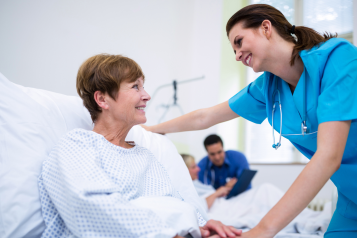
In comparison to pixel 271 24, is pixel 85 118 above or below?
below

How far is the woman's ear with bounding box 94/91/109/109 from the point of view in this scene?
106 cm

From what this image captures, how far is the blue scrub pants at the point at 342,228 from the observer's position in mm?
975

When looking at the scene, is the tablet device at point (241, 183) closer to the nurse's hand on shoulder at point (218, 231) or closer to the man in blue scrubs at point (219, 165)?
the man in blue scrubs at point (219, 165)

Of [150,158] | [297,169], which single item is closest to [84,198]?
[150,158]

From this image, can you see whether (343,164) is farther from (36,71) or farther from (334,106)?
(36,71)

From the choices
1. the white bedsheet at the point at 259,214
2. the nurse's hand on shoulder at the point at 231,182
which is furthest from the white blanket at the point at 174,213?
the nurse's hand on shoulder at the point at 231,182

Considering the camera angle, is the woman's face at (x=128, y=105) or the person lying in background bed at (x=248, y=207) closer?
the woman's face at (x=128, y=105)

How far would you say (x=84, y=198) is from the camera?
731mm

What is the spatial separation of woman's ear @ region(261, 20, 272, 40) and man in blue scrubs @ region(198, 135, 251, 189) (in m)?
2.05

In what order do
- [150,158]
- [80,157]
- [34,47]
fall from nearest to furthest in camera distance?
[80,157] → [150,158] → [34,47]

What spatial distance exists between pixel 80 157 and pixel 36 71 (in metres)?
1.06

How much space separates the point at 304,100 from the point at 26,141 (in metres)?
0.92

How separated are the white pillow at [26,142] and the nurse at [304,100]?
616 millimetres

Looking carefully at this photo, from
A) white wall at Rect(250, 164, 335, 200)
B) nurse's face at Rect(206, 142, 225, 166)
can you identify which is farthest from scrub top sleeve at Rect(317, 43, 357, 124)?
white wall at Rect(250, 164, 335, 200)
